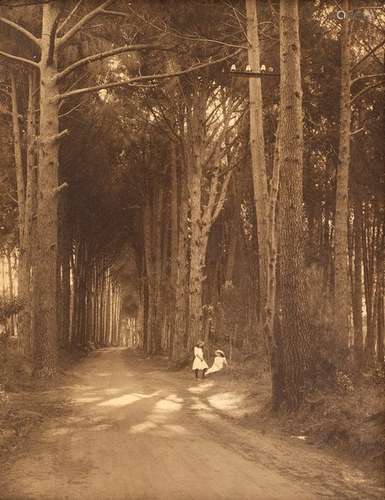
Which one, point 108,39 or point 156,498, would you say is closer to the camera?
point 156,498

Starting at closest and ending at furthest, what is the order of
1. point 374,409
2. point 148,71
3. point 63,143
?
point 374,409, point 148,71, point 63,143

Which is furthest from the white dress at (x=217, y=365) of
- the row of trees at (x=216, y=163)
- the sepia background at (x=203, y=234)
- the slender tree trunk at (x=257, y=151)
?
the slender tree trunk at (x=257, y=151)

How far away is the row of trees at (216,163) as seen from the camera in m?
10.7

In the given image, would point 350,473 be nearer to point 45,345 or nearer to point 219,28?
point 45,345

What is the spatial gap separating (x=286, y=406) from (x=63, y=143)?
628 inches

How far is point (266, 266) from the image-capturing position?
563 inches

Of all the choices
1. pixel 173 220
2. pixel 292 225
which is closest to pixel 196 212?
pixel 173 220

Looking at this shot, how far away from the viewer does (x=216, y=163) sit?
2158cm

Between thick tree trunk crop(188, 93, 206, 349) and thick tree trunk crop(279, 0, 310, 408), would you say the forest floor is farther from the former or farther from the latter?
thick tree trunk crop(188, 93, 206, 349)

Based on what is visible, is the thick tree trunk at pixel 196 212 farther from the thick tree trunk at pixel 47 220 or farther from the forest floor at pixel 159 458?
the forest floor at pixel 159 458

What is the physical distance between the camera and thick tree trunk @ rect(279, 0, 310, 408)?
394 inches

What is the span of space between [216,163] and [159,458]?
1556cm

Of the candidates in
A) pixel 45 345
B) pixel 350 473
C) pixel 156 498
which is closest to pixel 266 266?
pixel 45 345

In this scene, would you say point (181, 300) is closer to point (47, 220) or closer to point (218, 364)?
point (218, 364)
